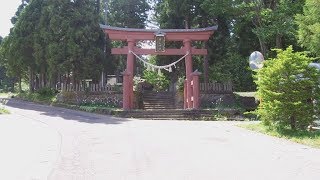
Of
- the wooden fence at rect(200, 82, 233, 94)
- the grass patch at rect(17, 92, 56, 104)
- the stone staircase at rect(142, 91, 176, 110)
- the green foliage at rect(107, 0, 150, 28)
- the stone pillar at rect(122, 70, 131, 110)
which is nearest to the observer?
the stone pillar at rect(122, 70, 131, 110)

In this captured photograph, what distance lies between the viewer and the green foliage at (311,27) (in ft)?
49.2

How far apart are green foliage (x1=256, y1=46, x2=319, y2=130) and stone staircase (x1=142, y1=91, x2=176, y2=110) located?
1427cm

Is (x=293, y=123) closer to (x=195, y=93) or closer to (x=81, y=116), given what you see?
(x=195, y=93)

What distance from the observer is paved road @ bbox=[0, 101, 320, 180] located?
21.9 ft

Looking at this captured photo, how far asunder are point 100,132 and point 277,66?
6388mm

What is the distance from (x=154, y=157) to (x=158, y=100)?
19053 mm

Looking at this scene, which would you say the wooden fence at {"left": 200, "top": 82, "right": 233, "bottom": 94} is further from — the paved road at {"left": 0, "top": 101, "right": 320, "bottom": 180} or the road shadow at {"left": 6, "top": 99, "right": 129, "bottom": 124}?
the paved road at {"left": 0, "top": 101, "right": 320, "bottom": 180}

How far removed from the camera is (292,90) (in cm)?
1180

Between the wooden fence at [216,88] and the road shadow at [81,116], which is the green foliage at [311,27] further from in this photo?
the road shadow at [81,116]

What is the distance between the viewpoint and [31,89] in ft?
112

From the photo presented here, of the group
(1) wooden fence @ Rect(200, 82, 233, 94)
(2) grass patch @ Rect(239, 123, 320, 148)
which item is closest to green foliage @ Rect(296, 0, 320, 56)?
(2) grass patch @ Rect(239, 123, 320, 148)

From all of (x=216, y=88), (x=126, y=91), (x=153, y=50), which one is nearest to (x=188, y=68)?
(x=153, y=50)

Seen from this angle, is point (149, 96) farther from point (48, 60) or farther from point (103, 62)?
point (48, 60)

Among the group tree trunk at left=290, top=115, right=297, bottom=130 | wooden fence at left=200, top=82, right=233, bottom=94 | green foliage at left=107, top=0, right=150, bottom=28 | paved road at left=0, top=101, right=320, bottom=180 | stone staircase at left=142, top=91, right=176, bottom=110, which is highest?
green foliage at left=107, top=0, right=150, bottom=28
